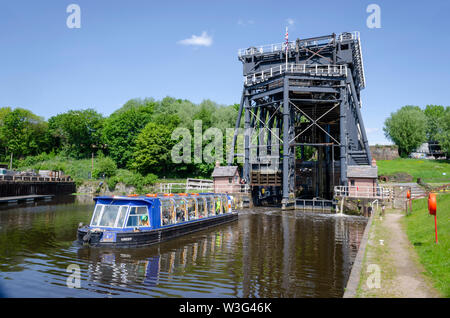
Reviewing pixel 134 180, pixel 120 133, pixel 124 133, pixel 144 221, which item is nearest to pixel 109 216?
pixel 144 221

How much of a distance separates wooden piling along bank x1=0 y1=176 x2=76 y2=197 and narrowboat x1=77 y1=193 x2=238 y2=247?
42865 millimetres

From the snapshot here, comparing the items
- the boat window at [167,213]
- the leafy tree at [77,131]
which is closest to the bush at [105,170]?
the leafy tree at [77,131]

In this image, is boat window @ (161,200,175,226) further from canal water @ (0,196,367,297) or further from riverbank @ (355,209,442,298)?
riverbank @ (355,209,442,298)

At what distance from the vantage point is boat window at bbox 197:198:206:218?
24891 mm

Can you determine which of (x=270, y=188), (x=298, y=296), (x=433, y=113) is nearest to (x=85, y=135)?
(x=270, y=188)

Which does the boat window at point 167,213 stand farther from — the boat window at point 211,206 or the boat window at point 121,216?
the boat window at point 211,206

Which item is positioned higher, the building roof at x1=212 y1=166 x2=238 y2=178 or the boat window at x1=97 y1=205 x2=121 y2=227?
the building roof at x1=212 y1=166 x2=238 y2=178

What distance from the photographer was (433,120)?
344 feet

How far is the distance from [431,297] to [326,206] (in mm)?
30267

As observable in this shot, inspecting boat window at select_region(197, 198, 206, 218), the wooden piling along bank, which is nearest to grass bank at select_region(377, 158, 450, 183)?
boat window at select_region(197, 198, 206, 218)

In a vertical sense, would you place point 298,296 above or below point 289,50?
below

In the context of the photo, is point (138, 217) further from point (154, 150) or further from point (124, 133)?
point (124, 133)

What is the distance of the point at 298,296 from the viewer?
10539 mm
